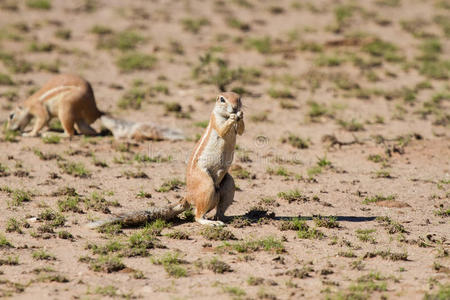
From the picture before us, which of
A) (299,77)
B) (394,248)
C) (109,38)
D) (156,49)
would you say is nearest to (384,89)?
(299,77)

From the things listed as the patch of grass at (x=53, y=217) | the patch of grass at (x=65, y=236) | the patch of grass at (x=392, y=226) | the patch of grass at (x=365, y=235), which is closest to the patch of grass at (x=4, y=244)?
the patch of grass at (x=65, y=236)

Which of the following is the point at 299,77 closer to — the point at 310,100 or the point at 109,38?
the point at 310,100

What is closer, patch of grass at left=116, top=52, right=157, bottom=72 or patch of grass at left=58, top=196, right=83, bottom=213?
patch of grass at left=58, top=196, right=83, bottom=213

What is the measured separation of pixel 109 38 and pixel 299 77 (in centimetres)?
551

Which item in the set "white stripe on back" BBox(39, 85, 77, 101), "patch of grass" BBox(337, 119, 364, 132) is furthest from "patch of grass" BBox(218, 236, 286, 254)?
"patch of grass" BBox(337, 119, 364, 132)

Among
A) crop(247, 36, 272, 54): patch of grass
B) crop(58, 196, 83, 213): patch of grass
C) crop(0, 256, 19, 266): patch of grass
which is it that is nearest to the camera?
crop(0, 256, 19, 266): patch of grass

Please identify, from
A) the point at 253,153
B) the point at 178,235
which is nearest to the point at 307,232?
the point at 178,235

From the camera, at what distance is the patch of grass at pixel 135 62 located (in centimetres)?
1694

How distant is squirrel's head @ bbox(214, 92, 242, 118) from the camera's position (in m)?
8.02

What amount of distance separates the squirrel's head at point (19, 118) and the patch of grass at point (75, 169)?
1.97 m

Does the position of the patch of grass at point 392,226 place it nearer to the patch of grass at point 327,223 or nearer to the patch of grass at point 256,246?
the patch of grass at point 327,223

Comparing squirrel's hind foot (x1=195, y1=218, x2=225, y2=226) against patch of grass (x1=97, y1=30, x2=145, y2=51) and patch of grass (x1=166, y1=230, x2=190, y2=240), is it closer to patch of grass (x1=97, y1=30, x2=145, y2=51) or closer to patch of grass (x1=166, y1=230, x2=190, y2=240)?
patch of grass (x1=166, y1=230, x2=190, y2=240)

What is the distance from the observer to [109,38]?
62.1 feet

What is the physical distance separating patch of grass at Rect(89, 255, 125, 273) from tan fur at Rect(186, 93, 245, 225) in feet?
4.75
